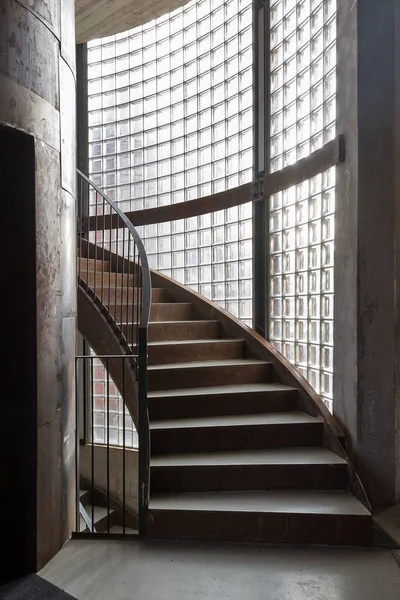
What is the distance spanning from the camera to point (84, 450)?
21.6 feet

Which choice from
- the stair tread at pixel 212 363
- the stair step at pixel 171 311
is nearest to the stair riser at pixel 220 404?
the stair tread at pixel 212 363

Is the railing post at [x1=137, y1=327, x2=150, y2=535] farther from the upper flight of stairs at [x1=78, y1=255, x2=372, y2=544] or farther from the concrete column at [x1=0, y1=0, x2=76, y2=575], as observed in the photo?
the concrete column at [x1=0, y1=0, x2=76, y2=575]

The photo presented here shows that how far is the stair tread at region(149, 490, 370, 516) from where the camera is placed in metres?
2.67

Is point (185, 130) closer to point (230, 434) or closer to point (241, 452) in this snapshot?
point (230, 434)

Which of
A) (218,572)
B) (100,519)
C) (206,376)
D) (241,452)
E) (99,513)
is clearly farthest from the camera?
(99,513)

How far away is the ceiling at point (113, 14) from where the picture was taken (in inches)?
198

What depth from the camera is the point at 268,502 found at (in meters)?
2.78

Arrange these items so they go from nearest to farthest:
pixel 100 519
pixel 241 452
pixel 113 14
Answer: pixel 241 452, pixel 113 14, pixel 100 519

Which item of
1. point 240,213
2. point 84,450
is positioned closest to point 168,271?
point 240,213

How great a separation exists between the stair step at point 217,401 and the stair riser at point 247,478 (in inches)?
21.8

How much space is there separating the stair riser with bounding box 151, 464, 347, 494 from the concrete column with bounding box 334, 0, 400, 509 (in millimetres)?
204

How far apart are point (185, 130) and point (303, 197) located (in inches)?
80.5

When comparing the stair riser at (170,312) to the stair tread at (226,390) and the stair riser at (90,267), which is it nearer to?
the stair riser at (90,267)

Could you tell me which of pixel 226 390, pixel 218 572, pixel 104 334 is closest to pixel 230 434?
pixel 226 390
